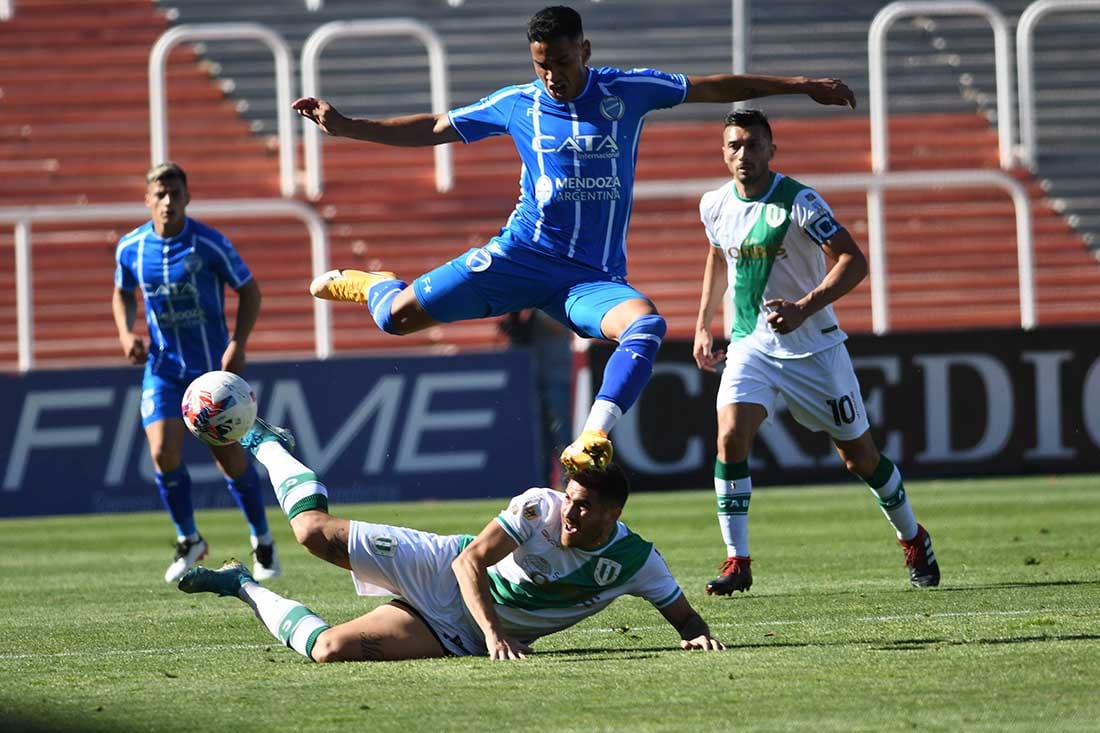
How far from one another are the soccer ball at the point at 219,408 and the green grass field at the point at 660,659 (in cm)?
87

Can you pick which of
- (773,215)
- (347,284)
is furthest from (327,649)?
(773,215)

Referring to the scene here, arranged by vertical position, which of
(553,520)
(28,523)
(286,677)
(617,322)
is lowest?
(28,523)

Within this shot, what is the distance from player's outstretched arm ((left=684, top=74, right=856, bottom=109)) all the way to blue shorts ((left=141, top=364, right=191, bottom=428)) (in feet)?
13.8

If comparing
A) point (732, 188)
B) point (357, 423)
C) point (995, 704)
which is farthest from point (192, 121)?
point (995, 704)

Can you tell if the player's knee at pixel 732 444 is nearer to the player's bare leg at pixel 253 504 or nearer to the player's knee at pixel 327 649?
the player's knee at pixel 327 649

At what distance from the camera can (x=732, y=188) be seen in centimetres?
886

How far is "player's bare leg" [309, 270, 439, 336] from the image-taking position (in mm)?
8086

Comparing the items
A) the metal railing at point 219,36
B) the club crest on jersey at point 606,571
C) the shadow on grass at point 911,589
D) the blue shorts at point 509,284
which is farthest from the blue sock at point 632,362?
the metal railing at point 219,36

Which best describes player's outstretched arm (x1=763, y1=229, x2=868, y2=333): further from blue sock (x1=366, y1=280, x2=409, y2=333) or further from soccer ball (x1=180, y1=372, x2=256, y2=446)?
soccer ball (x1=180, y1=372, x2=256, y2=446)

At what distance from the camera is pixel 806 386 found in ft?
28.7

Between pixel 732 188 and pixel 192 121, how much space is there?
1581cm

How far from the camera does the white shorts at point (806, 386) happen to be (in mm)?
8727

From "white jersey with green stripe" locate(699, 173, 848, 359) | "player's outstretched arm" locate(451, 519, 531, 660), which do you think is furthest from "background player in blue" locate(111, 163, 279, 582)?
"player's outstretched arm" locate(451, 519, 531, 660)

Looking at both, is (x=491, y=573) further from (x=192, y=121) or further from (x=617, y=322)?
(x=192, y=121)
